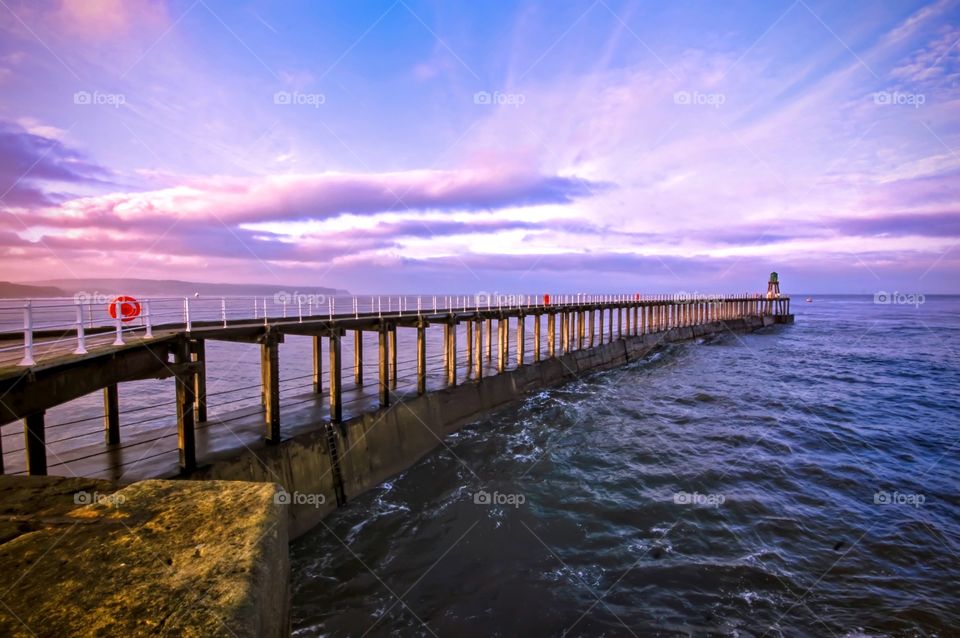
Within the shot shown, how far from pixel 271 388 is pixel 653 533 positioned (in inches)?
407

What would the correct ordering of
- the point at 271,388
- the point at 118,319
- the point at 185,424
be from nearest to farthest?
the point at 118,319 → the point at 185,424 → the point at 271,388

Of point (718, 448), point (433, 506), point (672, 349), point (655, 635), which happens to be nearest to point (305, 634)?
point (433, 506)

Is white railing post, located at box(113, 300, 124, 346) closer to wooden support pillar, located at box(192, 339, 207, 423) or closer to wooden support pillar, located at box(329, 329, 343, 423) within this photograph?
wooden support pillar, located at box(192, 339, 207, 423)

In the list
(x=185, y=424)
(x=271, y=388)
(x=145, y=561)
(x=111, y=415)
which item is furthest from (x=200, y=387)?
(x=145, y=561)

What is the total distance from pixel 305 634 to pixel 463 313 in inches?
611

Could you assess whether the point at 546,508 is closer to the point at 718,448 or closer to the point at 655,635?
the point at 655,635

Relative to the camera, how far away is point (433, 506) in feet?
41.8

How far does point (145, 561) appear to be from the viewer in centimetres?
237

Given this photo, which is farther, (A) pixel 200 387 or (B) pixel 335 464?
(A) pixel 200 387

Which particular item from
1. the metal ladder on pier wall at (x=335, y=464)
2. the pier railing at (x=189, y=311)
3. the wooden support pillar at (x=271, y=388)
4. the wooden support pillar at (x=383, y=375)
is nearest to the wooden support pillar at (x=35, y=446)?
the pier railing at (x=189, y=311)

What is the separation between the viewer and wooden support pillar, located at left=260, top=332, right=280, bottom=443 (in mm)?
11844

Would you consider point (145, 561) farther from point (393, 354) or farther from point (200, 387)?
point (393, 354)

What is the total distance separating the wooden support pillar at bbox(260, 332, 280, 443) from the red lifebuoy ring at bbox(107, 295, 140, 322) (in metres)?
2.94

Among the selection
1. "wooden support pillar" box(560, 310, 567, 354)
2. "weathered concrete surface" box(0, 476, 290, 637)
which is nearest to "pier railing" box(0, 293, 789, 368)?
"wooden support pillar" box(560, 310, 567, 354)
